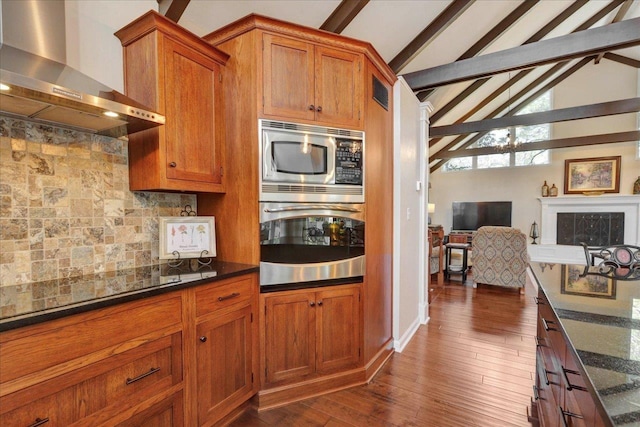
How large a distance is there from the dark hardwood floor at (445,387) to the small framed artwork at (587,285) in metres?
0.95

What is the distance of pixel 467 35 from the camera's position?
13.3 ft

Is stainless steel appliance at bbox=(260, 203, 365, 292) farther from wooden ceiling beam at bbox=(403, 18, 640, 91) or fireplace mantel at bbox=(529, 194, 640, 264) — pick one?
fireplace mantel at bbox=(529, 194, 640, 264)

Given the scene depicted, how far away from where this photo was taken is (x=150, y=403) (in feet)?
4.25

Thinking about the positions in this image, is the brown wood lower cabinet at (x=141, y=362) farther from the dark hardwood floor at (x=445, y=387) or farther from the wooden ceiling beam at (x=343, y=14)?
the wooden ceiling beam at (x=343, y=14)

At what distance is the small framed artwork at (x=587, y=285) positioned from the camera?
4.16ft

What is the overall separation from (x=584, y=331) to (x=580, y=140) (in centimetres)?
759

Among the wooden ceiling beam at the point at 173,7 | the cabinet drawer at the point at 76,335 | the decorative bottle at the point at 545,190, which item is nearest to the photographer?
the cabinet drawer at the point at 76,335

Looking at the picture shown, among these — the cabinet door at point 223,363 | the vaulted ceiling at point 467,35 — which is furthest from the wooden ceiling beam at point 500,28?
the cabinet door at point 223,363

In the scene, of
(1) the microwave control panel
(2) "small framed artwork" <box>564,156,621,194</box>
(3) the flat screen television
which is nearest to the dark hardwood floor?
(1) the microwave control panel

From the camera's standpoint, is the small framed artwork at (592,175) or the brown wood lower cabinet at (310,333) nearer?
the brown wood lower cabinet at (310,333)

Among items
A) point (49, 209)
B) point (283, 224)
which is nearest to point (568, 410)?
point (283, 224)

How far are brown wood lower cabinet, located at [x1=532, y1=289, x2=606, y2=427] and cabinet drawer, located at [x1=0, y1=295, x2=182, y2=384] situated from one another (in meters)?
1.51

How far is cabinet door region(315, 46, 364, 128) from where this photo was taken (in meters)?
1.97

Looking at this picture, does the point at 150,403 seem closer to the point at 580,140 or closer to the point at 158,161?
the point at 158,161
